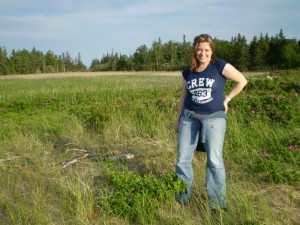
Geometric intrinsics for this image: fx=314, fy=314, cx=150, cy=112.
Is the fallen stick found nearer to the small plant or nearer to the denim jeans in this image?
the small plant

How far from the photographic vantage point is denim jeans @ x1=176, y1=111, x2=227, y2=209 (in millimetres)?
2865

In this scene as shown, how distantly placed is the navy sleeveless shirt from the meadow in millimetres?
776

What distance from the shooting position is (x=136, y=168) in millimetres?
4195

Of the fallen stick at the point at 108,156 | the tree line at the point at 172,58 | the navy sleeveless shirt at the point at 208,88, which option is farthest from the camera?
the tree line at the point at 172,58

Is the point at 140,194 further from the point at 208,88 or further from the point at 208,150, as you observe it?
the point at 208,88

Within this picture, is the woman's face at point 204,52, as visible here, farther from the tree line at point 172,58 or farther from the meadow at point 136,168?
the tree line at point 172,58

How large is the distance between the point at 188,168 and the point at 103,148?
2.44 metres

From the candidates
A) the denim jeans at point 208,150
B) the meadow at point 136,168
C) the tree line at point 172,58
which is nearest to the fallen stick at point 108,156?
the meadow at point 136,168

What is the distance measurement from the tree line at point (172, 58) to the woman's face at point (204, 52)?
43.0m

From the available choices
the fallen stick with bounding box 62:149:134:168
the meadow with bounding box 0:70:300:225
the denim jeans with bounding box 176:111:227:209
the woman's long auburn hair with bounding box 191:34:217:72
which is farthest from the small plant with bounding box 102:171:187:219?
the fallen stick with bounding box 62:149:134:168

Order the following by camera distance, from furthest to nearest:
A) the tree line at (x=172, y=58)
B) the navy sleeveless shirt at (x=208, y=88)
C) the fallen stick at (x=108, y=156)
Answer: the tree line at (x=172, y=58) → the fallen stick at (x=108, y=156) → the navy sleeveless shirt at (x=208, y=88)

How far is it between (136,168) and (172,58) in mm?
66534

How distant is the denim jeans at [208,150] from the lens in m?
2.87

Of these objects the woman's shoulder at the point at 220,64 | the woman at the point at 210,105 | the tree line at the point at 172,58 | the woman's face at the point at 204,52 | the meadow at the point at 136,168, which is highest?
the tree line at the point at 172,58
